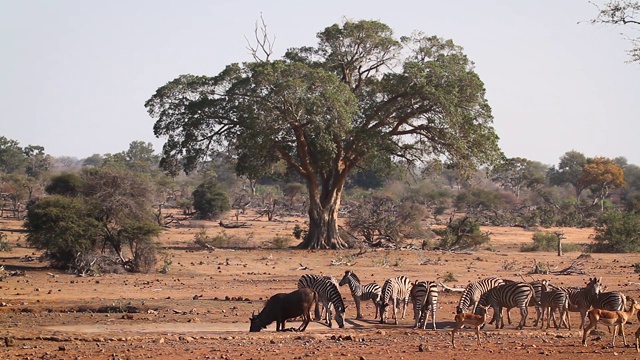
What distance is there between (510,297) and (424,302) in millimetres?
1943

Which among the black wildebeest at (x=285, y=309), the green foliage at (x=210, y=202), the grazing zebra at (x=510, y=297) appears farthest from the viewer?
the green foliage at (x=210, y=202)

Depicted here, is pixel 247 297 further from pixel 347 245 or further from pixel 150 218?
pixel 347 245

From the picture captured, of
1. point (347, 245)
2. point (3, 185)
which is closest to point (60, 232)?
point (347, 245)

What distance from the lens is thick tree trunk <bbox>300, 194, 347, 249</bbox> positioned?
126ft

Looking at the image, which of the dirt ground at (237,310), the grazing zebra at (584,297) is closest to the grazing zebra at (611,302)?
the grazing zebra at (584,297)

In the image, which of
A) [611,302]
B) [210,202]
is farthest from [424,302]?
[210,202]

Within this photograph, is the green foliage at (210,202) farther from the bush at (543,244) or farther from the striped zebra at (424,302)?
the striped zebra at (424,302)

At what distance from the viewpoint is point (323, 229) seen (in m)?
38.5

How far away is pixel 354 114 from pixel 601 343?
22.1 metres

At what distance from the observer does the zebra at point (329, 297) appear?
58.1ft

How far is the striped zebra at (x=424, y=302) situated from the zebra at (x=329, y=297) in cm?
163

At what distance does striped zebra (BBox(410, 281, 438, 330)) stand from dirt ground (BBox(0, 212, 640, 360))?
13.0 inches

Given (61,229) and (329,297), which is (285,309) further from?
(61,229)

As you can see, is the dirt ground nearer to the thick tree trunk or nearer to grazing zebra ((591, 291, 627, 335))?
grazing zebra ((591, 291, 627, 335))
